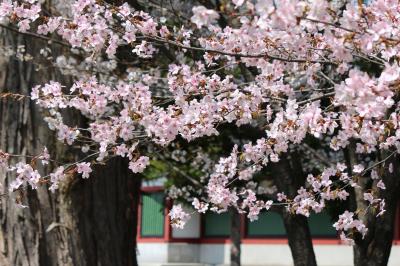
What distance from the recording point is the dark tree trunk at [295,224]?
25.6ft

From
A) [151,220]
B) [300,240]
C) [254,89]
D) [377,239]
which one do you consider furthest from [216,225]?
[254,89]

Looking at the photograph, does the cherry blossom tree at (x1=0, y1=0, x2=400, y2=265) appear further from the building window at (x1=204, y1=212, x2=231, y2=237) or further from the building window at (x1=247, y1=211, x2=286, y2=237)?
the building window at (x1=204, y1=212, x2=231, y2=237)

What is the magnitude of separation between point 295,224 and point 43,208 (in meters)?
2.68

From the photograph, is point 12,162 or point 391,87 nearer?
point 391,87

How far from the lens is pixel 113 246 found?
7.47 metres

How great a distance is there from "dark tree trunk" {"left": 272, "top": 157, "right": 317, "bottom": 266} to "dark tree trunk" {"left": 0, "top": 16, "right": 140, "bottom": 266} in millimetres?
1808

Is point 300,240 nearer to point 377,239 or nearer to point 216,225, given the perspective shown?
point 377,239

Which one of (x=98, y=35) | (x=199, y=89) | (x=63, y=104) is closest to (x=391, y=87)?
(x=199, y=89)

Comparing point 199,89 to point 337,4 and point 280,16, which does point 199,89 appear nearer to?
point 280,16

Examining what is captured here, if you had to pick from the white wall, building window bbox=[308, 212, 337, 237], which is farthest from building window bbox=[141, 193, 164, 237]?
building window bbox=[308, 212, 337, 237]

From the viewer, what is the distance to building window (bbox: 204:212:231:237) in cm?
2705

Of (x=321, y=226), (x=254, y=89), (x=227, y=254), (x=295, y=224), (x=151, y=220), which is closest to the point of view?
(x=254, y=89)

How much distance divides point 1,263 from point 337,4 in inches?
162

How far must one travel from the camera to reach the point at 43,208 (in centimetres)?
685
